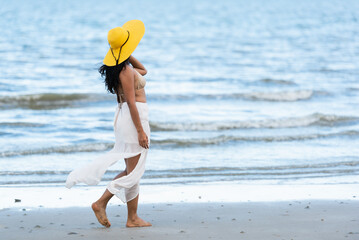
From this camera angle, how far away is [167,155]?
9484 mm

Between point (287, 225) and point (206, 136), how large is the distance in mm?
5858

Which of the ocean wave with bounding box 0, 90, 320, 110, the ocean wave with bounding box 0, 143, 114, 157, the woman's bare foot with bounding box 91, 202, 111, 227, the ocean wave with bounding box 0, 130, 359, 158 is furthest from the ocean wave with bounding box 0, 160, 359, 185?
the ocean wave with bounding box 0, 90, 320, 110

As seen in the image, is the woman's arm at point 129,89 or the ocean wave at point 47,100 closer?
the woman's arm at point 129,89

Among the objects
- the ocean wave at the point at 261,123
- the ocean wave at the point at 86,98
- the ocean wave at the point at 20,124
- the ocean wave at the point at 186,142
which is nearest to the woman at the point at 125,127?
the ocean wave at the point at 186,142

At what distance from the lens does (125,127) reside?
523 centimetres

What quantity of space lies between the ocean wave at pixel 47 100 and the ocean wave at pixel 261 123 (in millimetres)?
3646

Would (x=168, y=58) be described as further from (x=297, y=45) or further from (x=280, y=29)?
(x=280, y=29)

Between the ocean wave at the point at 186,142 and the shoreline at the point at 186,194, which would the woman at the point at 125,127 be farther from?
the ocean wave at the point at 186,142

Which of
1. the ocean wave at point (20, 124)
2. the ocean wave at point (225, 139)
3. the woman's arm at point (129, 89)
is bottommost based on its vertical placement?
the ocean wave at point (225, 139)

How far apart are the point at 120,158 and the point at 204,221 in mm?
911

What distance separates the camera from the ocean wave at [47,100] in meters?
14.9

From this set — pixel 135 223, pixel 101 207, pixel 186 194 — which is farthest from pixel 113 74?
pixel 186 194

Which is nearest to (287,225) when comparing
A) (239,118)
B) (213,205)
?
(213,205)

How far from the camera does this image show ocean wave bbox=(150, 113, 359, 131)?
12.1 metres
